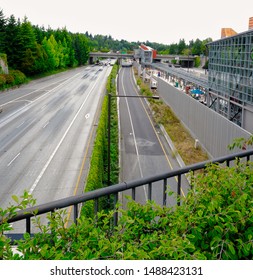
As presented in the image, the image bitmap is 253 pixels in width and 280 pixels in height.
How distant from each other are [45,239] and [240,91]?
31076 millimetres

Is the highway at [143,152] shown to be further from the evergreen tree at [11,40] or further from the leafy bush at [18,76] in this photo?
the evergreen tree at [11,40]

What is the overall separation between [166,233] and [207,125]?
25526 millimetres

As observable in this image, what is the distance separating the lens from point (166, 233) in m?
3.67

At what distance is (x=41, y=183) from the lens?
2455 cm

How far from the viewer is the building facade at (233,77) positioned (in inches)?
1214

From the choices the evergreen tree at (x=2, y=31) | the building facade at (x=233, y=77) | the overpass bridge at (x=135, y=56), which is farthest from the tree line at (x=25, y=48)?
the overpass bridge at (x=135, y=56)

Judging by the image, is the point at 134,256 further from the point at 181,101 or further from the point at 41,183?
the point at 181,101

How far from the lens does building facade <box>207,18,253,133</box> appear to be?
30828 mm

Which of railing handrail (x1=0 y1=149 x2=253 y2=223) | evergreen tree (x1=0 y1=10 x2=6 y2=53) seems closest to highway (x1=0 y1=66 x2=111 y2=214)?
evergreen tree (x1=0 y1=10 x2=6 y2=53)

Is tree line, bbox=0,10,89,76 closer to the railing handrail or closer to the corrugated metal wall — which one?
the corrugated metal wall

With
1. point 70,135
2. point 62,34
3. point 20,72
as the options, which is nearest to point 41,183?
point 70,135

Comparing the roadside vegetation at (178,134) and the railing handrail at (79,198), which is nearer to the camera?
the railing handrail at (79,198)

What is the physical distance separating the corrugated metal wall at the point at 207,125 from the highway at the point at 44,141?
8.91m

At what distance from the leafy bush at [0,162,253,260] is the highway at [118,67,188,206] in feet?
47.7
